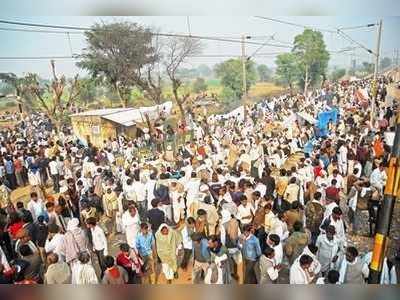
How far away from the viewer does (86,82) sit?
263 centimetres

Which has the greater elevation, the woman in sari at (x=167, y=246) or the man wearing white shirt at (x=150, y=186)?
→ the man wearing white shirt at (x=150, y=186)

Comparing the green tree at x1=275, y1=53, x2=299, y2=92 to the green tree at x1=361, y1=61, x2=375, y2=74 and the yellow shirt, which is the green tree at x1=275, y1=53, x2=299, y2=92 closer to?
the green tree at x1=361, y1=61, x2=375, y2=74

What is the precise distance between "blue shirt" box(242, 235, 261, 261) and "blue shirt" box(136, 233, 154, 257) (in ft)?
2.04

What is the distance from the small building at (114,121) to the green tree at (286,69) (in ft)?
2.36

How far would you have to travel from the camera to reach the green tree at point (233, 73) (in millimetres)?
2586

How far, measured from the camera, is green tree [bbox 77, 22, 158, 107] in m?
2.52

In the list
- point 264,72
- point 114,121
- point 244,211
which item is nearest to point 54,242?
point 114,121

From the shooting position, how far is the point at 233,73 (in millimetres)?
2594

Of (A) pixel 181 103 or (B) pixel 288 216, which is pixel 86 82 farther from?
(B) pixel 288 216

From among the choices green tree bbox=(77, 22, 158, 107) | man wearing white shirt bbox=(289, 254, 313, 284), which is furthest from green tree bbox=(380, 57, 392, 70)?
green tree bbox=(77, 22, 158, 107)

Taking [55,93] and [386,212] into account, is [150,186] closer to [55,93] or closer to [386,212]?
[55,93]

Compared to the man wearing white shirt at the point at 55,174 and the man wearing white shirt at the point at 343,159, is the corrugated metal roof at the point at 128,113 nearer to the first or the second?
the man wearing white shirt at the point at 55,174

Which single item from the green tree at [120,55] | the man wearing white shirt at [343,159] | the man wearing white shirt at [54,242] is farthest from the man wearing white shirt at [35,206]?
the man wearing white shirt at [343,159]
